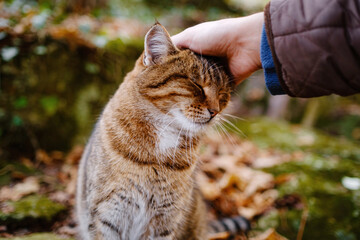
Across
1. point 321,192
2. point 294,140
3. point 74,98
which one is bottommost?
point 294,140

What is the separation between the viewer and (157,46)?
1614 mm

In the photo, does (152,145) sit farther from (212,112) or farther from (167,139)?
(212,112)

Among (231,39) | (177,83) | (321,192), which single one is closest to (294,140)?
(321,192)

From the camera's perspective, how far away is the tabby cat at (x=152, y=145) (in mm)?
1554

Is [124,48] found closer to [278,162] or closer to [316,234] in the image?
[278,162]

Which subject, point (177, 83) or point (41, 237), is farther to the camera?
point (41, 237)

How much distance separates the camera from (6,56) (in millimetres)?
2637

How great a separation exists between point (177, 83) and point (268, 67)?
0.54 meters

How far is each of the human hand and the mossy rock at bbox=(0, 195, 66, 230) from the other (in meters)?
1.75

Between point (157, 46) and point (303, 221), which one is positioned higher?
point (157, 46)

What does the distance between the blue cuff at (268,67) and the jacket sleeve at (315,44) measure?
6 cm

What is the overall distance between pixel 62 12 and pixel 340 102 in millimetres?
6634

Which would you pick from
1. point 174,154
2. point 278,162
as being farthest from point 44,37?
point 278,162

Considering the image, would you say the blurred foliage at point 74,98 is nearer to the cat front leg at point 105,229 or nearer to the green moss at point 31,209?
the green moss at point 31,209
